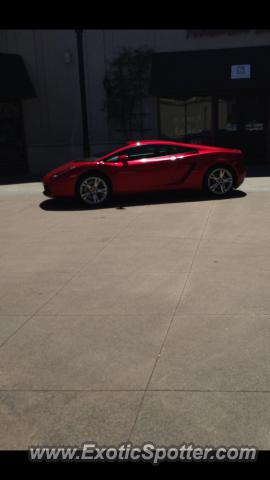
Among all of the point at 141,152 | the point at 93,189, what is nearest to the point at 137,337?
the point at 93,189

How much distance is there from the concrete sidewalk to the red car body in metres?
2.74

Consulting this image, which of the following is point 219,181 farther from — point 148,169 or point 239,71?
point 239,71

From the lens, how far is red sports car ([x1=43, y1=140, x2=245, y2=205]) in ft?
33.8

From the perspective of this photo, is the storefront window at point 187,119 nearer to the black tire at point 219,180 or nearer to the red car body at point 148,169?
the red car body at point 148,169

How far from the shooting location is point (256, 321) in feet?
13.5

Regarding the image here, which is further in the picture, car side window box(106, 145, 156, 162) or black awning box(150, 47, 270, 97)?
black awning box(150, 47, 270, 97)

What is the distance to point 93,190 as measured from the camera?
1036 cm

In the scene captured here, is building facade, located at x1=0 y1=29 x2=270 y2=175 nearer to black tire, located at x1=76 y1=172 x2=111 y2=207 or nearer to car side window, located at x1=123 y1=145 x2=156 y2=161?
car side window, located at x1=123 y1=145 x2=156 y2=161

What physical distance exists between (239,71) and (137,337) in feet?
46.9

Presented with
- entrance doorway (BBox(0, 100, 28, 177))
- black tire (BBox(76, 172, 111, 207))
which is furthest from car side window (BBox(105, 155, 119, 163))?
entrance doorway (BBox(0, 100, 28, 177))

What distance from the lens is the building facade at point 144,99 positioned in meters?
16.4
